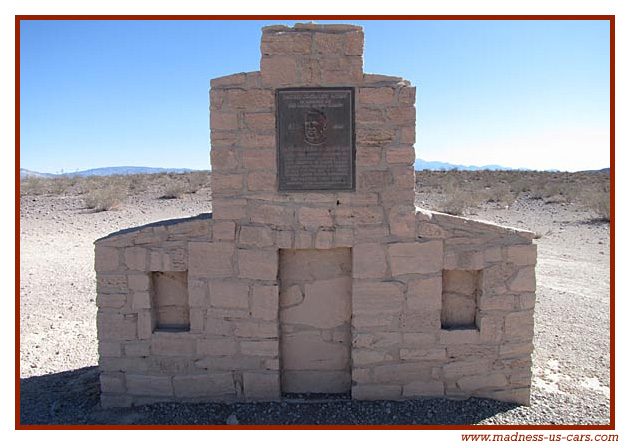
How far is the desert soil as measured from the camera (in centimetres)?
400

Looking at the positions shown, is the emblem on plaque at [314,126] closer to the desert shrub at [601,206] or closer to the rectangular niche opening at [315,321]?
the rectangular niche opening at [315,321]

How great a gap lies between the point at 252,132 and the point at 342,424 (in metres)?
2.83

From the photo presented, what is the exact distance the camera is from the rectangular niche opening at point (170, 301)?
4.21 metres

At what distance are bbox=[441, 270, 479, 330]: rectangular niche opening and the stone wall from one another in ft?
0.04

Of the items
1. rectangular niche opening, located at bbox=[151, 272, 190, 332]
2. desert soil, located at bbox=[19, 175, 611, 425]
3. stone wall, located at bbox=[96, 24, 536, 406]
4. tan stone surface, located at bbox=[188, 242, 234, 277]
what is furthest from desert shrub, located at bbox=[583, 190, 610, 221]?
rectangular niche opening, located at bbox=[151, 272, 190, 332]

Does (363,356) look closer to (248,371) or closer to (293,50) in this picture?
(248,371)

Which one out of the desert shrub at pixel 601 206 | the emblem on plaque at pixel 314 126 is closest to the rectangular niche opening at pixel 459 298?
the emblem on plaque at pixel 314 126

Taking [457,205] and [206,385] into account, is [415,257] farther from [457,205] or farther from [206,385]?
[457,205]

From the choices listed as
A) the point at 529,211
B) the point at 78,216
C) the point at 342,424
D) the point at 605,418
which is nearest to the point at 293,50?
the point at 342,424

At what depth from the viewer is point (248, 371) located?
4.16m

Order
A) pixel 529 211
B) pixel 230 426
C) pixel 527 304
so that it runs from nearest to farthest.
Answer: pixel 230 426 < pixel 527 304 < pixel 529 211

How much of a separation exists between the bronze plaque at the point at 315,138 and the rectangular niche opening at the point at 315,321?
2.35 feet

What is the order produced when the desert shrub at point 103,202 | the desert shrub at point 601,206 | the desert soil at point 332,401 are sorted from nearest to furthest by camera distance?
the desert soil at point 332,401
the desert shrub at point 601,206
the desert shrub at point 103,202

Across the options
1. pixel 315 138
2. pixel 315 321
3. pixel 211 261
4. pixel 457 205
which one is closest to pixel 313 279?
pixel 315 321
